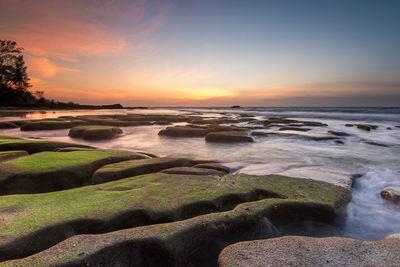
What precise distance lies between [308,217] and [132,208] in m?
2.69

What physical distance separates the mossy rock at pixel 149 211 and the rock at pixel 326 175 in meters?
1.13

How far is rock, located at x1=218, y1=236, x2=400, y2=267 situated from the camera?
6.87ft

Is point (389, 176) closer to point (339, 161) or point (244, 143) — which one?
point (339, 161)

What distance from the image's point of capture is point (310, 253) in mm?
2223

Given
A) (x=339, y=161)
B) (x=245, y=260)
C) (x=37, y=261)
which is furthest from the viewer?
(x=339, y=161)

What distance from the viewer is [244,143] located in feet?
37.3

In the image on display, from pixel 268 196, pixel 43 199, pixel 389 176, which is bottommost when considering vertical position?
pixel 389 176

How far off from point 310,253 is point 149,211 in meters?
1.97

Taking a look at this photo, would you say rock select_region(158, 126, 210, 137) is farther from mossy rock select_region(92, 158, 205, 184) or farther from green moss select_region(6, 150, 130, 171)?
green moss select_region(6, 150, 130, 171)

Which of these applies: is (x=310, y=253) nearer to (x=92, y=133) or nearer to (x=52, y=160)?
(x=52, y=160)

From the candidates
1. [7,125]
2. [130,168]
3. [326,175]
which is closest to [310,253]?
[130,168]

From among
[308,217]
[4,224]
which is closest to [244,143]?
[308,217]

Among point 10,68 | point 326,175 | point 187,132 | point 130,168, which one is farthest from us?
point 10,68

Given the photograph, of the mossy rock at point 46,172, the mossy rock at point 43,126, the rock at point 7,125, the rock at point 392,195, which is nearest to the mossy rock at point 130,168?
the mossy rock at point 46,172
